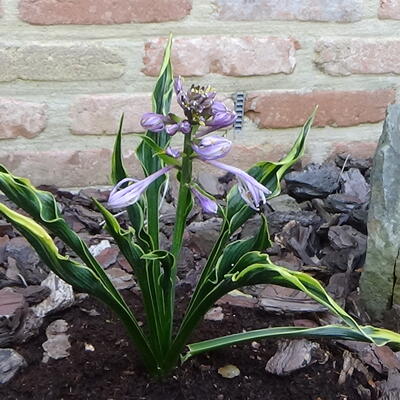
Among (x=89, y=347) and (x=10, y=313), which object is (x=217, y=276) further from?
(x=10, y=313)

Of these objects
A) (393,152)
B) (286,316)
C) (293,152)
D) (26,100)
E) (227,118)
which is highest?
(227,118)

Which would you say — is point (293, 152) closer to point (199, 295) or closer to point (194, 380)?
point (199, 295)

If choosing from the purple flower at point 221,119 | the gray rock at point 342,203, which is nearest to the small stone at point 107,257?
the gray rock at point 342,203

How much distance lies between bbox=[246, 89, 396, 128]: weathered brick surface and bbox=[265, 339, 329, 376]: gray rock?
81cm

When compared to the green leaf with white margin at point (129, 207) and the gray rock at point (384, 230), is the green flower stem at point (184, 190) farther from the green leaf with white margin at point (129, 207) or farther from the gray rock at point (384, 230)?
the gray rock at point (384, 230)

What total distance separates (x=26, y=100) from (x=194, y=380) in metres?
0.91

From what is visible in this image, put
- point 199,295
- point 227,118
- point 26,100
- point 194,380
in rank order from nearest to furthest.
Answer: point 227,118 → point 199,295 → point 194,380 → point 26,100

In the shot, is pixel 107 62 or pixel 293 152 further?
pixel 107 62

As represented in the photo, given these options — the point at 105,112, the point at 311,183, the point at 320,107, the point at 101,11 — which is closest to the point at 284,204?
the point at 311,183

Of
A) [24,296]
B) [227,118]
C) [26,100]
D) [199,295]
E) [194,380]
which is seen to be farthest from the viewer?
[26,100]

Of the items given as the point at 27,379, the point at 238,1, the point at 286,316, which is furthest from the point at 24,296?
the point at 238,1

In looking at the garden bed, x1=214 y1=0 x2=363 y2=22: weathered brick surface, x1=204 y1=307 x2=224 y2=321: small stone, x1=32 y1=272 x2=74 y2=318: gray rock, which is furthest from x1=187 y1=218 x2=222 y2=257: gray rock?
x1=214 y1=0 x2=363 y2=22: weathered brick surface

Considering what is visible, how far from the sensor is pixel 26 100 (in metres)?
1.85

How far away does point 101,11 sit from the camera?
1812 mm
